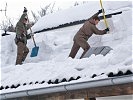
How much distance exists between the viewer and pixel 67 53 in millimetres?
10258

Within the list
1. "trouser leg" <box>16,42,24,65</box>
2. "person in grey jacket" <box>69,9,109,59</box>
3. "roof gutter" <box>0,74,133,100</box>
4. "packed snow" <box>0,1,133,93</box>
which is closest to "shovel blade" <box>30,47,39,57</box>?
"packed snow" <box>0,1,133,93</box>

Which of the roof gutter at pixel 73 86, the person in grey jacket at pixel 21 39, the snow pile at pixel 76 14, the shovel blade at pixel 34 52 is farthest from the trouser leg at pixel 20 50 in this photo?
the roof gutter at pixel 73 86

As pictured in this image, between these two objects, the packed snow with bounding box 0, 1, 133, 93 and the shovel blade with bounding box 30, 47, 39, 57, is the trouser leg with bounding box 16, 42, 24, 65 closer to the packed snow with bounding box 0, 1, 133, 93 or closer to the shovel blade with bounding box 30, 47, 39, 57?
the packed snow with bounding box 0, 1, 133, 93

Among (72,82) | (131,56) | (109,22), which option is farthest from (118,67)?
(109,22)

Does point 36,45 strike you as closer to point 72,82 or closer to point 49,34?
point 49,34

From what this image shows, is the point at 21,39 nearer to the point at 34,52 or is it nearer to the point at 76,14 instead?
the point at 34,52

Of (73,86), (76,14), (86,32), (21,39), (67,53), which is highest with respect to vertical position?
(76,14)

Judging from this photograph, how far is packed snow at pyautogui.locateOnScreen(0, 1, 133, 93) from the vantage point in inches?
236

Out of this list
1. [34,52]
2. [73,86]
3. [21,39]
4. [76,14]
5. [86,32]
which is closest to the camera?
[73,86]

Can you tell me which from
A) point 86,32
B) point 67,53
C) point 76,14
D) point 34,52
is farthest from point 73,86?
point 76,14

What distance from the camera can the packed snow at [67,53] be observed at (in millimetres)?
5988

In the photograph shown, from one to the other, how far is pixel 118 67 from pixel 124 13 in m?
4.91

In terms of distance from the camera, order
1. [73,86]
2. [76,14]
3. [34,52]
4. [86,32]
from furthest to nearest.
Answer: [76,14]
[34,52]
[86,32]
[73,86]

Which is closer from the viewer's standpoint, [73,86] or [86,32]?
[73,86]
